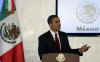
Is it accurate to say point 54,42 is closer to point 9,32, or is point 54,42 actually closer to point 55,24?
point 55,24

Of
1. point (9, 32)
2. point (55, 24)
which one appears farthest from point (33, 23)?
point (55, 24)

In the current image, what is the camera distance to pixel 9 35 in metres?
2.75

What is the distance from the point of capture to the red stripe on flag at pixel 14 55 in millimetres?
2744

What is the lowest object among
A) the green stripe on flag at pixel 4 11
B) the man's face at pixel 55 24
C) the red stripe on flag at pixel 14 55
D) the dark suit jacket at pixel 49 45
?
the red stripe on flag at pixel 14 55

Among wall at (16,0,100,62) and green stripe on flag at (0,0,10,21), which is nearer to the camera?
green stripe on flag at (0,0,10,21)

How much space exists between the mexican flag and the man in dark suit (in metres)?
0.55

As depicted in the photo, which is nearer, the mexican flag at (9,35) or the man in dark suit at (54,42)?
the man in dark suit at (54,42)

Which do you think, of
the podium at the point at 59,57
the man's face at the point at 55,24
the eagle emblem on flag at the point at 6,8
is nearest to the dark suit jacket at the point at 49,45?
the man's face at the point at 55,24

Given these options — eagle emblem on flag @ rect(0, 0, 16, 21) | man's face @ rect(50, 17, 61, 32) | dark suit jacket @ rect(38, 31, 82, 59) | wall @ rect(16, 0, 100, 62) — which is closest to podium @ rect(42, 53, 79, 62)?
dark suit jacket @ rect(38, 31, 82, 59)

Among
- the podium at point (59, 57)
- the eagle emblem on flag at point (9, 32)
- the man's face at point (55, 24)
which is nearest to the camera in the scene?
the podium at point (59, 57)

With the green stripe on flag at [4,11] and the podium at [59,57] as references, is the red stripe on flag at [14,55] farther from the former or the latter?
the podium at [59,57]

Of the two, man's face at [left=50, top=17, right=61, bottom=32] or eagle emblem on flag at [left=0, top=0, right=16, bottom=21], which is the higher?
eagle emblem on flag at [left=0, top=0, right=16, bottom=21]

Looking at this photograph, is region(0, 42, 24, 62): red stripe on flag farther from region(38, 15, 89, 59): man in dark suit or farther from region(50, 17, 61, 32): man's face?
region(50, 17, 61, 32): man's face

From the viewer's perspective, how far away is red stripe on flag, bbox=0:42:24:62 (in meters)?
2.74
